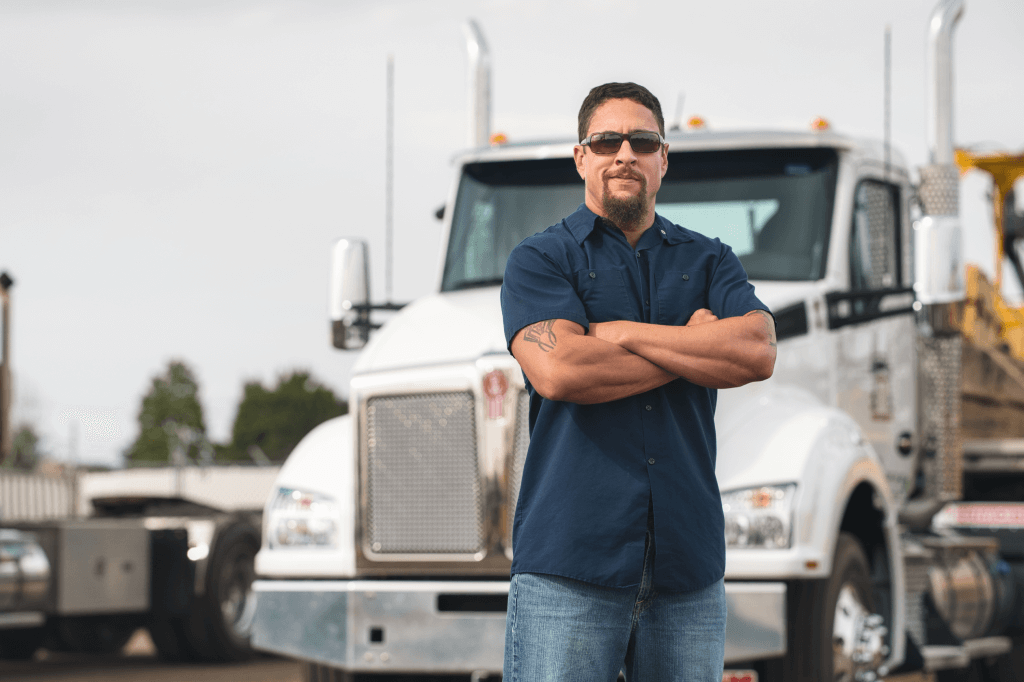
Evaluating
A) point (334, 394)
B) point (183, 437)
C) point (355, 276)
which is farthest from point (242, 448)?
point (355, 276)

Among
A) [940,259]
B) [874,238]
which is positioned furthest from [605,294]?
[874,238]

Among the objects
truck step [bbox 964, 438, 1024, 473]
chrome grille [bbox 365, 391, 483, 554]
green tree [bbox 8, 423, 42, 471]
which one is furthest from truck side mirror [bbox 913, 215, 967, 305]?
green tree [bbox 8, 423, 42, 471]

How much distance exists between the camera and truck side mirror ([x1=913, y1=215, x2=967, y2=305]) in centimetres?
643

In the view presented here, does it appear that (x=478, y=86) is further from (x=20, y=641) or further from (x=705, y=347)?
(x=20, y=641)

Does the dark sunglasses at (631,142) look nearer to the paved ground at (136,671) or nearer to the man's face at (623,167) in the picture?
the man's face at (623,167)

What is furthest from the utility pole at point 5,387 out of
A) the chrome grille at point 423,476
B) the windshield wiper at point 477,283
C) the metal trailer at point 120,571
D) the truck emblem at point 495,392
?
the truck emblem at point 495,392

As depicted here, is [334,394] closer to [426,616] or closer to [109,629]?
[109,629]

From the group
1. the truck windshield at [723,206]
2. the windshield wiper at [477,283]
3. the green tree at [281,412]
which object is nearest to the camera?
the truck windshield at [723,206]

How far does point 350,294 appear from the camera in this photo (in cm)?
715

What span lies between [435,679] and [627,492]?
3514 mm

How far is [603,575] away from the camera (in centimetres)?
301

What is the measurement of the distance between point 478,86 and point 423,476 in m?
3.10

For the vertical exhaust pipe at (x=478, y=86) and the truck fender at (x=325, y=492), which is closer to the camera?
the truck fender at (x=325, y=492)

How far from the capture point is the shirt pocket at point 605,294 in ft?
10.8
